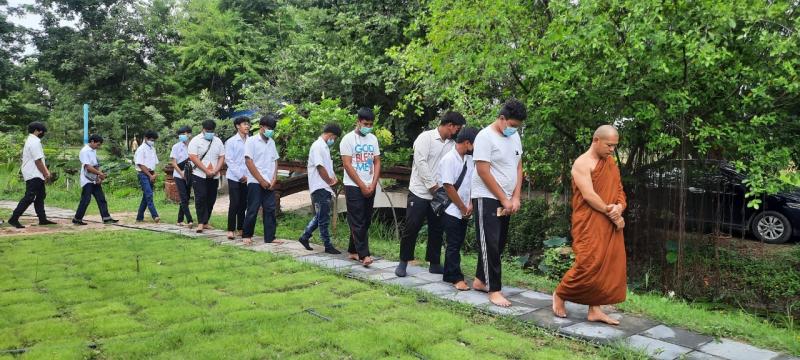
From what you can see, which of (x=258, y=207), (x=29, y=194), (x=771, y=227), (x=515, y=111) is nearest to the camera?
(x=515, y=111)

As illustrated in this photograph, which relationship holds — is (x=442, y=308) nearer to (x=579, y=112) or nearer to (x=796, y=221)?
(x=579, y=112)

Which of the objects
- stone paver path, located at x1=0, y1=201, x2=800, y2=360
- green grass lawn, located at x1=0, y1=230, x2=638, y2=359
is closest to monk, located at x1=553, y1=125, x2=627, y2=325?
stone paver path, located at x1=0, y1=201, x2=800, y2=360

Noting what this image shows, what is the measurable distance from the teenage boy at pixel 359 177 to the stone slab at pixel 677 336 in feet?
10.2

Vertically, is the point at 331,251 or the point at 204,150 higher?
the point at 204,150

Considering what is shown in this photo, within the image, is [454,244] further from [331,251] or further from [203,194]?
[203,194]

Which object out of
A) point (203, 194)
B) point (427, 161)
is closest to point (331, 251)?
point (427, 161)

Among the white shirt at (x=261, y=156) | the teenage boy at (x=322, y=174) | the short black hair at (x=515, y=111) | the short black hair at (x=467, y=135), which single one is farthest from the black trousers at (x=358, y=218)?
the short black hair at (x=515, y=111)

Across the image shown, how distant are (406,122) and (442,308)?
25.7 ft

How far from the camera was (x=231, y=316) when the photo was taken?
175 inches

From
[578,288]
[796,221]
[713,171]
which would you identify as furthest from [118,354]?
[796,221]

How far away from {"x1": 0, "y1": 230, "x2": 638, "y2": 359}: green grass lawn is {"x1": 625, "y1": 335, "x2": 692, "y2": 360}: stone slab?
0.17 m

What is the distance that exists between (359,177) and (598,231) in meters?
2.94

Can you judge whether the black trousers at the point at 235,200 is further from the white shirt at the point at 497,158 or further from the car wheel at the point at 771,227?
the car wheel at the point at 771,227

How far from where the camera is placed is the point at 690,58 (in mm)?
5945
